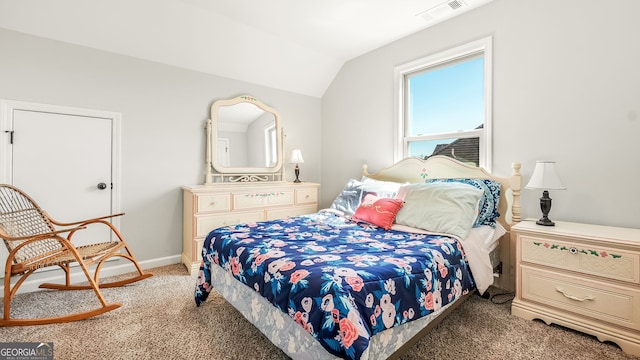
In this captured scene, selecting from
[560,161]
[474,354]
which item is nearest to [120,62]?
[474,354]

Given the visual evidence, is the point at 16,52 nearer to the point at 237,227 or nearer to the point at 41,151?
the point at 41,151

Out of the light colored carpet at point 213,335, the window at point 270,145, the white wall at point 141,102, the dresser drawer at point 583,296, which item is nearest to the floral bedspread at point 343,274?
the light colored carpet at point 213,335

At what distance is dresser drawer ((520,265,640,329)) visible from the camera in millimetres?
1717

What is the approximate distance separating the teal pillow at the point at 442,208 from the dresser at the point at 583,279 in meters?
0.38

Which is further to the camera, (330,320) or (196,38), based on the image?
(196,38)

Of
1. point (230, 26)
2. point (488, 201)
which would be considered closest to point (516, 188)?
Answer: point (488, 201)

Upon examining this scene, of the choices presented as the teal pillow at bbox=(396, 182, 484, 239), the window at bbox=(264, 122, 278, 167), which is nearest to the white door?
the window at bbox=(264, 122, 278, 167)

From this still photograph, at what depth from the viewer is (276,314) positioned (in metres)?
1.55

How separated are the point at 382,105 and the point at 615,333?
2.88m

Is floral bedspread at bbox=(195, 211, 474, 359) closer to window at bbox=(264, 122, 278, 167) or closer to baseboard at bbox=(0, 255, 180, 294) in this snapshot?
baseboard at bbox=(0, 255, 180, 294)

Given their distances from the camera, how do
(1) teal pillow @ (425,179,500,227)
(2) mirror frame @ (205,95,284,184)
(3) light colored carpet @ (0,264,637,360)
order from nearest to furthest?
(3) light colored carpet @ (0,264,637,360)
(1) teal pillow @ (425,179,500,227)
(2) mirror frame @ (205,95,284,184)

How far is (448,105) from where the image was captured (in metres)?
3.13

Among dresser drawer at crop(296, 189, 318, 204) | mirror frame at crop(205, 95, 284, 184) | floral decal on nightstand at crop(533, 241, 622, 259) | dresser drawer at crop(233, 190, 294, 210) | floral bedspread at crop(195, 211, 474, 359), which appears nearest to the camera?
floral bedspread at crop(195, 211, 474, 359)

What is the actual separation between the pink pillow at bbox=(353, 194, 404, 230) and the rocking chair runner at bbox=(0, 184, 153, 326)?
2081 mm
